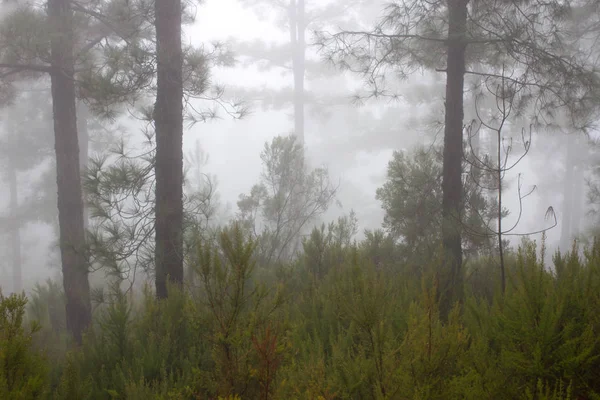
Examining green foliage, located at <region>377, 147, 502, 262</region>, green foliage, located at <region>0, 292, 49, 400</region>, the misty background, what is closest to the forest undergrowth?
green foliage, located at <region>0, 292, 49, 400</region>

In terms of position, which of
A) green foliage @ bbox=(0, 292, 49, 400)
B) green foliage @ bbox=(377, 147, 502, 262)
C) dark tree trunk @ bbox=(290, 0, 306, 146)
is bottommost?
green foliage @ bbox=(0, 292, 49, 400)

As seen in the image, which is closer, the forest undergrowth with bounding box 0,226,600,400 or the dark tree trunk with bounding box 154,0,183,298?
the forest undergrowth with bounding box 0,226,600,400

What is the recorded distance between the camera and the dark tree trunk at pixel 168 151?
6016 mm

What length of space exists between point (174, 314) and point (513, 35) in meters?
5.52

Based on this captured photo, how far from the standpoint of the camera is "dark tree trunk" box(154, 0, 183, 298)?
19.7ft

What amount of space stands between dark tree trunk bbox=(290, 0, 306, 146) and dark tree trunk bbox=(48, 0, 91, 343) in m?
17.8

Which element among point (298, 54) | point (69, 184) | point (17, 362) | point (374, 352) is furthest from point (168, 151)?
point (298, 54)

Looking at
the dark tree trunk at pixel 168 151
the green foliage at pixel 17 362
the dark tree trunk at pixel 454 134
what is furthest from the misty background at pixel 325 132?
the green foliage at pixel 17 362

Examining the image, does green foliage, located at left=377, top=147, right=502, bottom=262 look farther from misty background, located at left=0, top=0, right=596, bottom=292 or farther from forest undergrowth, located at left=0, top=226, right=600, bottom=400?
forest undergrowth, located at left=0, top=226, right=600, bottom=400

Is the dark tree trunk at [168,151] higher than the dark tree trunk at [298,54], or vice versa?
the dark tree trunk at [298,54]

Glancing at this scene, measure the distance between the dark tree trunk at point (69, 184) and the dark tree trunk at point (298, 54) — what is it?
17.8 m

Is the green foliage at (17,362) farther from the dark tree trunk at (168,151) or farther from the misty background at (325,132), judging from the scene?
the misty background at (325,132)

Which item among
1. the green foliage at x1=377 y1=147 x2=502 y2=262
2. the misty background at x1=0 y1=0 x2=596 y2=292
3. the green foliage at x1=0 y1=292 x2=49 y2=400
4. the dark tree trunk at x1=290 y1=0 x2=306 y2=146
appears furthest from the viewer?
the dark tree trunk at x1=290 y1=0 x2=306 y2=146

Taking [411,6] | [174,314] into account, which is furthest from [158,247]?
[411,6]
